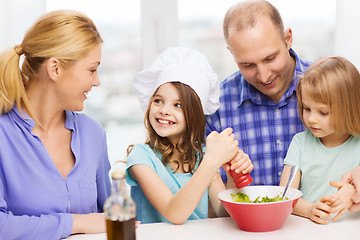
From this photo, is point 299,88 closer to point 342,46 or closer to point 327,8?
point 342,46

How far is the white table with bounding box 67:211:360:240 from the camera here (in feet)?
4.19

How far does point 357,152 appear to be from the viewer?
63.6 inches

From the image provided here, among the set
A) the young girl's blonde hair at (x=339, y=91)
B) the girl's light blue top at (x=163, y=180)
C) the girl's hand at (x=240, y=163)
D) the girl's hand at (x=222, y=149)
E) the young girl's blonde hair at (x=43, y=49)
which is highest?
the young girl's blonde hair at (x=43, y=49)

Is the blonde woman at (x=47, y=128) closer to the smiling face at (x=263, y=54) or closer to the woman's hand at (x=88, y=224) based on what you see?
the woman's hand at (x=88, y=224)

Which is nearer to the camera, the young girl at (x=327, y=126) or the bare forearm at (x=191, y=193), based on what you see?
the bare forearm at (x=191, y=193)

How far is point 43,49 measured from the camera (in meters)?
1.41

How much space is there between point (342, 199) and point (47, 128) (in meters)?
0.99

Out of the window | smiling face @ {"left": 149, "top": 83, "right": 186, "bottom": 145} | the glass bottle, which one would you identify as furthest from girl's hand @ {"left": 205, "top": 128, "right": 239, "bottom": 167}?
the window

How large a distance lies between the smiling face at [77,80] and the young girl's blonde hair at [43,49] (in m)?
0.02

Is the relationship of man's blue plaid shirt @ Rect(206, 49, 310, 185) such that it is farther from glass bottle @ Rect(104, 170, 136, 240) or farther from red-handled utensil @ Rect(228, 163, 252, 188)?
glass bottle @ Rect(104, 170, 136, 240)

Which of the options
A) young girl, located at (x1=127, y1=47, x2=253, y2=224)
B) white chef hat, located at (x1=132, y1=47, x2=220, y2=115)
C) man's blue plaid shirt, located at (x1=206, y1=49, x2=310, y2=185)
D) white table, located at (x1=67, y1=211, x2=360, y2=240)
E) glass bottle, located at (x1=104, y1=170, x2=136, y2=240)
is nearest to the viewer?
glass bottle, located at (x1=104, y1=170, x2=136, y2=240)

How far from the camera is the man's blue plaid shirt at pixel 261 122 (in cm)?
193

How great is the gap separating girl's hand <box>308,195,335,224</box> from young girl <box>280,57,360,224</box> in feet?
0.33

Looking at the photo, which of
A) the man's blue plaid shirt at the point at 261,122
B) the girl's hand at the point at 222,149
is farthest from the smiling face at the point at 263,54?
the girl's hand at the point at 222,149
